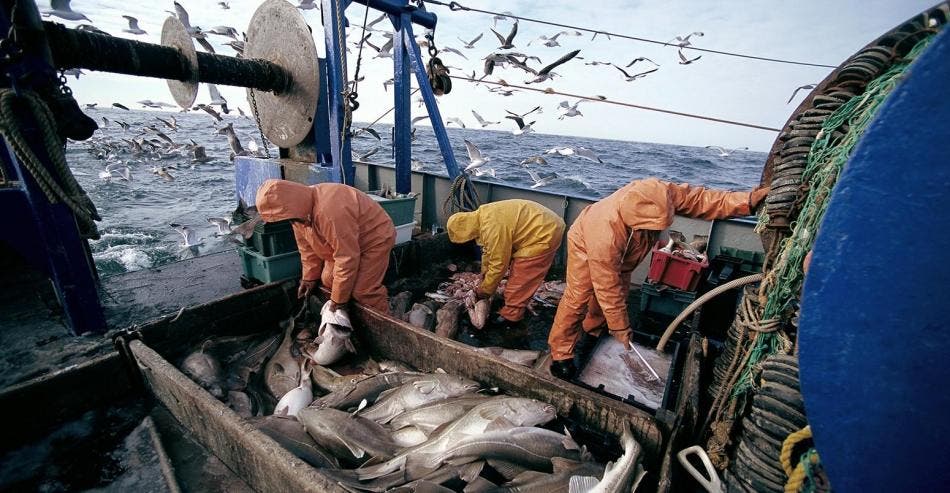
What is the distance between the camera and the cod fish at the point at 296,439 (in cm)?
216

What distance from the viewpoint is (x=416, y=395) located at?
2.69 metres

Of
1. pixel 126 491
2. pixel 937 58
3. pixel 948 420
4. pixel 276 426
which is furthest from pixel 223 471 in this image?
pixel 937 58

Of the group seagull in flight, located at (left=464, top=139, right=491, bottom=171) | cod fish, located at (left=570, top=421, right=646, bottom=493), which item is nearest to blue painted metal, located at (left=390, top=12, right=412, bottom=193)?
seagull in flight, located at (left=464, top=139, right=491, bottom=171)

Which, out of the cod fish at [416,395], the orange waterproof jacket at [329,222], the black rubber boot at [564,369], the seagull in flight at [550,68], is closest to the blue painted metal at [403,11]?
the seagull in flight at [550,68]

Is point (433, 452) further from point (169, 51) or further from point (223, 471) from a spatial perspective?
point (169, 51)

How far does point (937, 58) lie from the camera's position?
61 cm

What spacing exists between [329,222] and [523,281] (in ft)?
7.75

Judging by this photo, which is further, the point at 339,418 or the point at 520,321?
the point at 520,321

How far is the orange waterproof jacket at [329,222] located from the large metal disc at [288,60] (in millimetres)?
2506

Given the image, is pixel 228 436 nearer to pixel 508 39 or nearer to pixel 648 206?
pixel 648 206

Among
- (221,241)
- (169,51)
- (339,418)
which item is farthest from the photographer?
(221,241)

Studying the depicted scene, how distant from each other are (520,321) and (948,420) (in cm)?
422

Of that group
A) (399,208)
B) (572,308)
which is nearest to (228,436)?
(572,308)

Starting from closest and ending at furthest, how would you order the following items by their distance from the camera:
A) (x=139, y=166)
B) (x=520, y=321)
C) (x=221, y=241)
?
(x=520, y=321), (x=221, y=241), (x=139, y=166)
